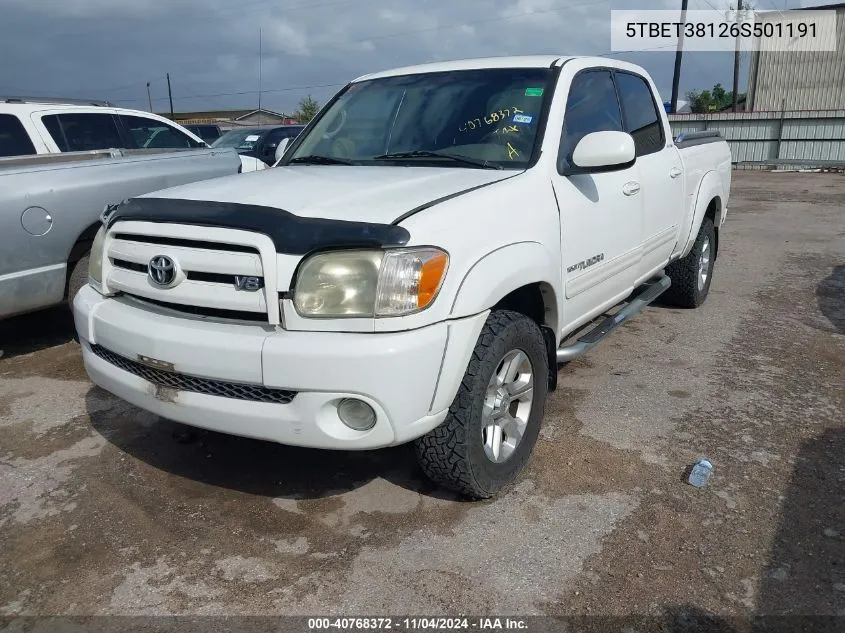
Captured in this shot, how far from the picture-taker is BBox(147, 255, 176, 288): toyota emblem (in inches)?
105

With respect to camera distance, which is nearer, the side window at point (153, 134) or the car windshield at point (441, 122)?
the car windshield at point (441, 122)

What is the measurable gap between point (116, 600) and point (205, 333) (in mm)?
959

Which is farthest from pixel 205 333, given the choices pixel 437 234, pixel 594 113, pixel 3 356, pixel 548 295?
pixel 3 356

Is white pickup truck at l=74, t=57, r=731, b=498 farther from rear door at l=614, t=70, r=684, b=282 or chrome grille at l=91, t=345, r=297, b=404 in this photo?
rear door at l=614, t=70, r=684, b=282

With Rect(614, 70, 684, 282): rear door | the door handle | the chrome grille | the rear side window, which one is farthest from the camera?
the rear side window

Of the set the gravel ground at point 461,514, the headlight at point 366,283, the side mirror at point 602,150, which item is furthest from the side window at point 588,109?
the gravel ground at point 461,514

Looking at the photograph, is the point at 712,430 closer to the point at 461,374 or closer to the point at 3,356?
the point at 461,374

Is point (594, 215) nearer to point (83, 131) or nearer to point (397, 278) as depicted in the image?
point (397, 278)

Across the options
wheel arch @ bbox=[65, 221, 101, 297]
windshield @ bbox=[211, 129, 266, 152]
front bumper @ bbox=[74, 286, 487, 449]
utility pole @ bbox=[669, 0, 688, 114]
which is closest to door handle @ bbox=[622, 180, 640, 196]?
front bumper @ bbox=[74, 286, 487, 449]

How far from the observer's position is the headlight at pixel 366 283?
2393 millimetres

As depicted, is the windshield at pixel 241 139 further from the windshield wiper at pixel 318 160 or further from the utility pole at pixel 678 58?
the utility pole at pixel 678 58

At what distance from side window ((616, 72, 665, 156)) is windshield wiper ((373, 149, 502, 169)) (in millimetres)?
1462

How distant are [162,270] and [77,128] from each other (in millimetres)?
4092

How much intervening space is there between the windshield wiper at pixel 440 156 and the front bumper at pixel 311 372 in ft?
3.28
